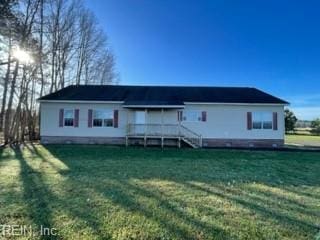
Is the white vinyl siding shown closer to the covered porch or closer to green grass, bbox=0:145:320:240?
the covered porch

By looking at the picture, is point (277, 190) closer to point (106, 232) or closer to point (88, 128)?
point (106, 232)

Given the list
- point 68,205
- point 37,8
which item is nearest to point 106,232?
point 68,205

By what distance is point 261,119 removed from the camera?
1908 centimetres

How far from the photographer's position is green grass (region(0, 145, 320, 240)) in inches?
169

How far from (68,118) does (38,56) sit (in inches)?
184

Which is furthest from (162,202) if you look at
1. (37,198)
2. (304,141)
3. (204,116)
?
(304,141)

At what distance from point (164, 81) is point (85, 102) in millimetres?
12970

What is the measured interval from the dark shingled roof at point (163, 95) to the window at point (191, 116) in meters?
0.85

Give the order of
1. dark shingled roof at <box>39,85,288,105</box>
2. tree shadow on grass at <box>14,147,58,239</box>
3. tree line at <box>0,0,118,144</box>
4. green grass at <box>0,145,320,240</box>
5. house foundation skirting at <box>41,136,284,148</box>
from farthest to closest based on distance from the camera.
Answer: dark shingled roof at <box>39,85,288,105</box>
house foundation skirting at <box>41,136,284,148</box>
tree line at <box>0,0,118,144</box>
tree shadow on grass at <box>14,147,58,239</box>
green grass at <box>0,145,320,240</box>

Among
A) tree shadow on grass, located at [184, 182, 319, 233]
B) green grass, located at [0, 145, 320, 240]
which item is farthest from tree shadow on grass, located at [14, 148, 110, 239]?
tree shadow on grass, located at [184, 182, 319, 233]

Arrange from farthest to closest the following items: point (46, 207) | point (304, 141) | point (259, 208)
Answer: point (304, 141) < point (259, 208) < point (46, 207)

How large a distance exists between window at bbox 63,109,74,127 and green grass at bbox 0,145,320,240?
954 cm

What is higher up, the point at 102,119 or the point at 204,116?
Result: the point at 204,116

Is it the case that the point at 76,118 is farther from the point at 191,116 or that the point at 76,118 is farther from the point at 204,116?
the point at 204,116
